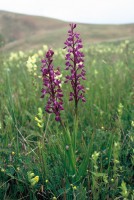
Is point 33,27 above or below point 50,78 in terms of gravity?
below

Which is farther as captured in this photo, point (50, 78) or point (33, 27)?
point (33, 27)

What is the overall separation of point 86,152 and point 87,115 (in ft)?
3.89

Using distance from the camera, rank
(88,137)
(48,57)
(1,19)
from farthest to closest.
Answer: (1,19) < (88,137) < (48,57)

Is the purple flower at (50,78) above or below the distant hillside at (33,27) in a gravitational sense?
above

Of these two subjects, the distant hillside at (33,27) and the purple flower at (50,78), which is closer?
the purple flower at (50,78)

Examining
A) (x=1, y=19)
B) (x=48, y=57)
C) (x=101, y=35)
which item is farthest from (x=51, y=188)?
(x=1, y=19)

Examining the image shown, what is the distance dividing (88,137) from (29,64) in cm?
110

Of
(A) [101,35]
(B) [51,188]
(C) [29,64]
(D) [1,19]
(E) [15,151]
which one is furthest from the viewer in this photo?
(D) [1,19]

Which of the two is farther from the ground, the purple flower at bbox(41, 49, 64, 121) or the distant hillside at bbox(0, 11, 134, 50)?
the purple flower at bbox(41, 49, 64, 121)

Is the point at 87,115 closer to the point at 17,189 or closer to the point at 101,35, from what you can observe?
the point at 17,189

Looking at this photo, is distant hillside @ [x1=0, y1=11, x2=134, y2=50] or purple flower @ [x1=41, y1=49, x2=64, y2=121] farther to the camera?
distant hillside @ [x1=0, y1=11, x2=134, y2=50]

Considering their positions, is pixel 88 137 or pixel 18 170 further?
pixel 88 137

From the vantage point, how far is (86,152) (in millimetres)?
2312

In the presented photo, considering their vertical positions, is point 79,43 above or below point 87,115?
above
